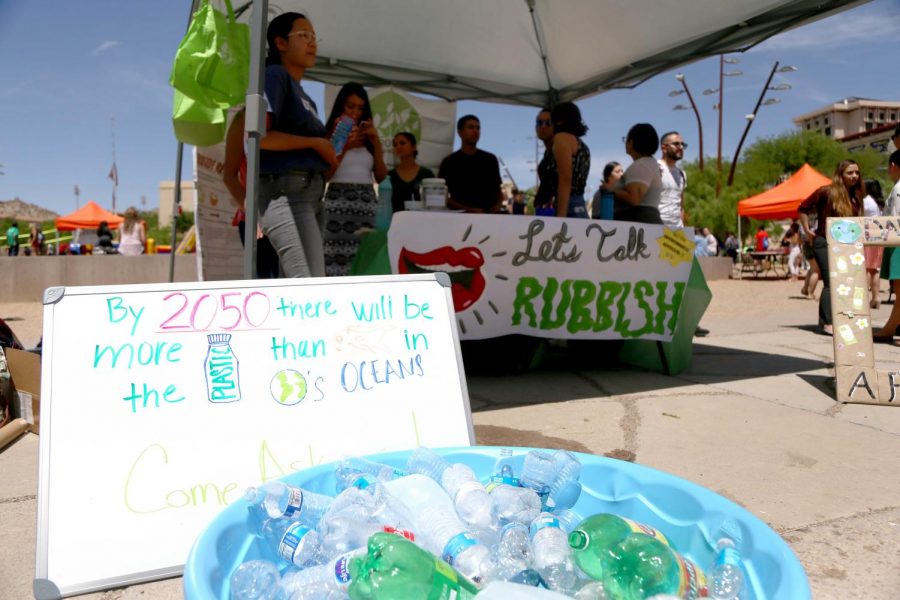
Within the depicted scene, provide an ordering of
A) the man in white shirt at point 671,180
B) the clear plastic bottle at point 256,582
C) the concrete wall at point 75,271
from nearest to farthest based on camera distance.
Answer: the clear plastic bottle at point 256,582 < the man in white shirt at point 671,180 < the concrete wall at point 75,271

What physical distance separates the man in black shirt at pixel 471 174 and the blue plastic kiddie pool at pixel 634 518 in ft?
11.3

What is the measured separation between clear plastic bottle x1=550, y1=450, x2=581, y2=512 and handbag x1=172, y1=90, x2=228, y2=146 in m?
2.72

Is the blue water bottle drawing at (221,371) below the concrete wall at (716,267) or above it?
below

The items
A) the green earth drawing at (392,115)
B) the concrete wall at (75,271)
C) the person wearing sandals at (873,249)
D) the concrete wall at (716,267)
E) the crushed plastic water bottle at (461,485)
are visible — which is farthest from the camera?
the concrete wall at (716,267)

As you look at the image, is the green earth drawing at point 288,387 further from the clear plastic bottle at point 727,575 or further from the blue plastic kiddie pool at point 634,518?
the clear plastic bottle at point 727,575

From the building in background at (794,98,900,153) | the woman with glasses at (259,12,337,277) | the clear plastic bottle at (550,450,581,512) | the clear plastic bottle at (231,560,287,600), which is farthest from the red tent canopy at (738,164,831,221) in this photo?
the building in background at (794,98,900,153)

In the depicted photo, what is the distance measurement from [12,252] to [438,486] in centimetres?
2250

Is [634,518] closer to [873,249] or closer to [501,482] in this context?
[501,482]

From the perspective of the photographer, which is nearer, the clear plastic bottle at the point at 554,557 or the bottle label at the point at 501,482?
the clear plastic bottle at the point at 554,557

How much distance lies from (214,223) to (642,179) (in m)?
3.02

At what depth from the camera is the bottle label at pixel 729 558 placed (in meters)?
1.12

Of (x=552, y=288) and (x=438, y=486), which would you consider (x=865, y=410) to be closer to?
(x=552, y=288)

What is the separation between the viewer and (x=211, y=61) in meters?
3.21

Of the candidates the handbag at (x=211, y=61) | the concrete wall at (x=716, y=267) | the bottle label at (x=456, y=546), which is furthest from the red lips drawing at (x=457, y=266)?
the concrete wall at (x=716, y=267)
